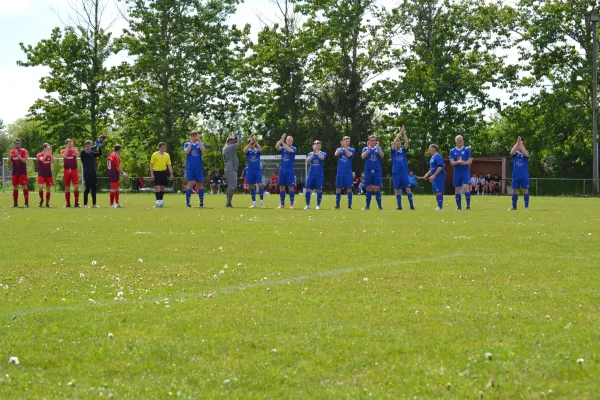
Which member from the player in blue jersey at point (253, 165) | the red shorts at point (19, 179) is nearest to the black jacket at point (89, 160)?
the red shorts at point (19, 179)

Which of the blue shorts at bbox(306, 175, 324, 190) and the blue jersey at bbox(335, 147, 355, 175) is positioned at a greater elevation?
the blue jersey at bbox(335, 147, 355, 175)

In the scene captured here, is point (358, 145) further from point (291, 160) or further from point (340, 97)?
point (291, 160)

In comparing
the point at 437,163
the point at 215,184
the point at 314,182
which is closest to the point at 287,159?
the point at 314,182

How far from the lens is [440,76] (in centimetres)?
7162

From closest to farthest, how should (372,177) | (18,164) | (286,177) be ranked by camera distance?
(372,177)
(286,177)
(18,164)

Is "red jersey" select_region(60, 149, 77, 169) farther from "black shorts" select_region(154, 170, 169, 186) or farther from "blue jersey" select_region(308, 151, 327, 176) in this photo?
"blue jersey" select_region(308, 151, 327, 176)

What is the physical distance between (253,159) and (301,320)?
922 inches

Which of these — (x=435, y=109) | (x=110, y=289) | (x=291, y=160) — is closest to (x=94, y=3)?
(x=435, y=109)

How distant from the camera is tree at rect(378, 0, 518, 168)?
70688mm

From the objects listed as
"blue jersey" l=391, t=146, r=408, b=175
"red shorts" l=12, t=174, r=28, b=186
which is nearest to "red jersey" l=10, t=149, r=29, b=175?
"red shorts" l=12, t=174, r=28, b=186

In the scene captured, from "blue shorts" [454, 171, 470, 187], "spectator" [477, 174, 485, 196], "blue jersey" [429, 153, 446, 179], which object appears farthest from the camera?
"spectator" [477, 174, 485, 196]

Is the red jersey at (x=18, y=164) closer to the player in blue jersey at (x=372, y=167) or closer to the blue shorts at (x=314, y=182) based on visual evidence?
the blue shorts at (x=314, y=182)

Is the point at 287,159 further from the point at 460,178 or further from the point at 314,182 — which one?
the point at 460,178

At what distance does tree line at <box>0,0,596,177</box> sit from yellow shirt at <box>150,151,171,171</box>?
39.8 metres
